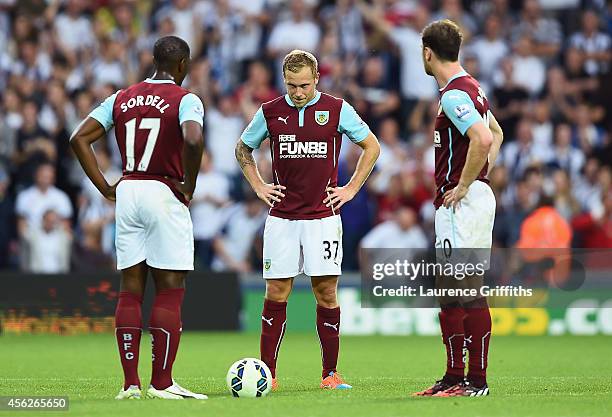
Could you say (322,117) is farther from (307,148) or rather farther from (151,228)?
(151,228)

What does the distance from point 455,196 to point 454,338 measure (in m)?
1.05

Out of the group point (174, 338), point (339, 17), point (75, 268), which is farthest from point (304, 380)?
point (339, 17)

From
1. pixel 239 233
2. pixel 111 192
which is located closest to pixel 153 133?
pixel 111 192

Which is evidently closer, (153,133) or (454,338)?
(153,133)

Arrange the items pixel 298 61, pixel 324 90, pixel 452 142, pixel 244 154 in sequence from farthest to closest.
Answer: pixel 324 90 < pixel 244 154 < pixel 298 61 < pixel 452 142

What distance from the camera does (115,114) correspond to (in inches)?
343

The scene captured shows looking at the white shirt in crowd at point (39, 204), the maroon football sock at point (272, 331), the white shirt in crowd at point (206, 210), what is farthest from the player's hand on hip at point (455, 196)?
the white shirt in crowd at point (39, 204)

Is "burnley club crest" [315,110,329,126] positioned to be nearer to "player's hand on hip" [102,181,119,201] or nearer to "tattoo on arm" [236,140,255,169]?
"tattoo on arm" [236,140,255,169]

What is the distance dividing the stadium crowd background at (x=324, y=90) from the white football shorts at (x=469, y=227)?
7.78 meters

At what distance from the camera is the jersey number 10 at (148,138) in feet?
28.0

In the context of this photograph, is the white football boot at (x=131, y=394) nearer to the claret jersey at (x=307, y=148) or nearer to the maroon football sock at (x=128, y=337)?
the maroon football sock at (x=128, y=337)

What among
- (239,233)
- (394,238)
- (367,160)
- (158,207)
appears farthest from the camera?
(239,233)

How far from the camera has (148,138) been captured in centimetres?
855

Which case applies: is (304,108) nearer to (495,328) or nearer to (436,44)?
(436,44)
